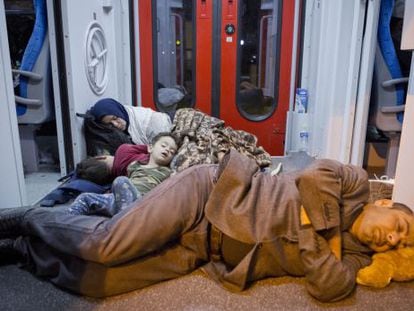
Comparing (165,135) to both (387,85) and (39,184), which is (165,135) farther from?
(387,85)

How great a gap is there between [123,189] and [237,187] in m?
0.55

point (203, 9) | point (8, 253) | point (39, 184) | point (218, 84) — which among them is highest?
point (203, 9)

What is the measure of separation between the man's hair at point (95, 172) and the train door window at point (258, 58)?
1595 mm

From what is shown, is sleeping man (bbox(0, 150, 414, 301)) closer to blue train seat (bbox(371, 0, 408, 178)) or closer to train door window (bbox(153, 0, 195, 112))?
blue train seat (bbox(371, 0, 408, 178))

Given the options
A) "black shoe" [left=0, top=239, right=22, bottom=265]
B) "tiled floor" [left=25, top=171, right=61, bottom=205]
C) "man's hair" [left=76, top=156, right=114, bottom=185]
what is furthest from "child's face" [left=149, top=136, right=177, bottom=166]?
"black shoe" [left=0, top=239, right=22, bottom=265]

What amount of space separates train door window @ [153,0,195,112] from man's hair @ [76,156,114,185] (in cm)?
135

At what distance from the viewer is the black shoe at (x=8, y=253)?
109 centimetres

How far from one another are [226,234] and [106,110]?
1.55m

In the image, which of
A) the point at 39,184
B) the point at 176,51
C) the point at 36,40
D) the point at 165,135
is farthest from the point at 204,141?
the point at 176,51

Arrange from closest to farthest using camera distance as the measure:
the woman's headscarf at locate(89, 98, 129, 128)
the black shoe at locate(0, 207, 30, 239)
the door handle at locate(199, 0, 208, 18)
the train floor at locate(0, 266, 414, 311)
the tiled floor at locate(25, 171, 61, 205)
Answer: the train floor at locate(0, 266, 414, 311) < the black shoe at locate(0, 207, 30, 239) < the tiled floor at locate(25, 171, 61, 205) < the woman's headscarf at locate(89, 98, 129, 128) < the door handle at locate(199, 0, 208, 18)

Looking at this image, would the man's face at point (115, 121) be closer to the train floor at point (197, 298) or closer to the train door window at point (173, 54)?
the train door window at point (173, 54)

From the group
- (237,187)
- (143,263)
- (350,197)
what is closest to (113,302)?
(143,263)

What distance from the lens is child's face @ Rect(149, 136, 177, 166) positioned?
1.86m

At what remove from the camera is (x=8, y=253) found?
43.6 inches
